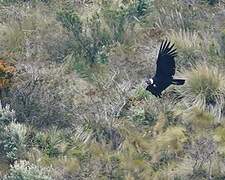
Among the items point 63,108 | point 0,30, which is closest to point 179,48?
point 63,108

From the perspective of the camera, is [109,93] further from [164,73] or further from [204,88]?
[204,88]

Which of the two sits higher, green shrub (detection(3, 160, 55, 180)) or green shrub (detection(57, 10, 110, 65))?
green shrub (detection(57, 10, 110, 65))

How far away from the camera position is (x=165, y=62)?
9250 millimetres

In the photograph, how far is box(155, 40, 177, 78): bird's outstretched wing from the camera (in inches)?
363

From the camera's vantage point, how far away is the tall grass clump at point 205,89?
962 cm

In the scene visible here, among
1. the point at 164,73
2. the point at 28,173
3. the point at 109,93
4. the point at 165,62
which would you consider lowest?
the point at 28,173

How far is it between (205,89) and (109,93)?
4.07 feet

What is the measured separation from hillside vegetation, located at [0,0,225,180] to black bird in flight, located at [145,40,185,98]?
28 centimetres

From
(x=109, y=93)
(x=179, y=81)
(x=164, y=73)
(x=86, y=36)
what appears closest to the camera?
(x=164, y=73)

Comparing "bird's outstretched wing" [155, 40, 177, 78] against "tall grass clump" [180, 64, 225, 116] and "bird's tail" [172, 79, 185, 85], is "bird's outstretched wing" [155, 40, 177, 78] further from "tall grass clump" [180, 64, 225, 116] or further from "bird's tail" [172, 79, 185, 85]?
"tall grass clump" [180, 64, 225, 116]

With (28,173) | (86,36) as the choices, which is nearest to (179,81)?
(86,36)

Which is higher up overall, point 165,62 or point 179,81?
point 165,62

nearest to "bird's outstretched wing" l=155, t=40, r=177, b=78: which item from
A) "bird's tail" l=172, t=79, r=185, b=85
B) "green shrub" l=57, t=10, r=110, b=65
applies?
"bird's tail" l=172, t=79, r=185, b=85

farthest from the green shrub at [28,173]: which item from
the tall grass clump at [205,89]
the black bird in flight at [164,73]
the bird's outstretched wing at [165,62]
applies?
the tall grass clump at [205,89]
